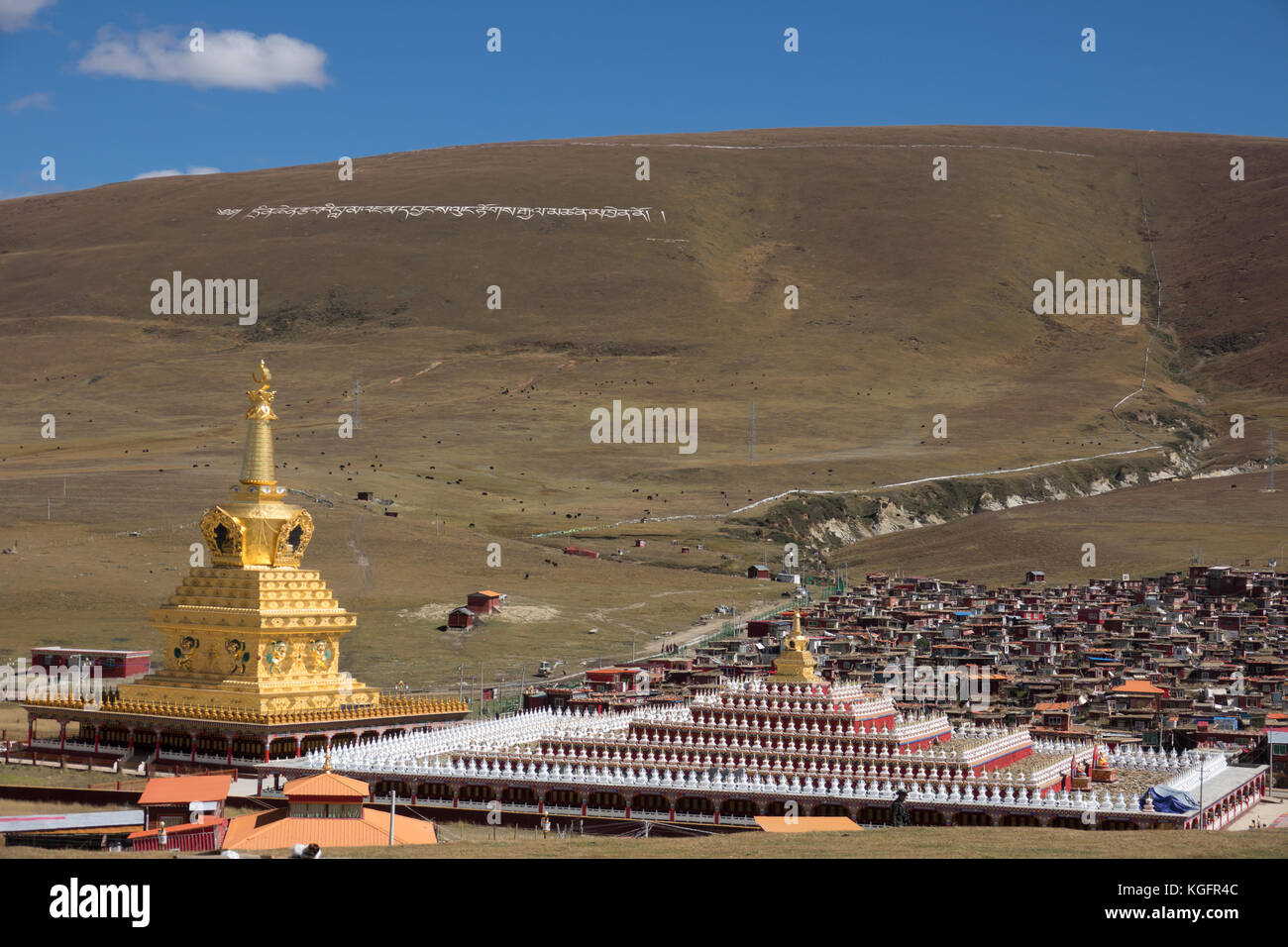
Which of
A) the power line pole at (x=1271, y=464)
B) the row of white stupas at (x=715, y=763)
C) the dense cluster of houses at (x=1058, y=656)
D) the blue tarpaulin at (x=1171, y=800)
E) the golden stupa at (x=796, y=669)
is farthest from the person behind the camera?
the power line pole at (x=1271, y=464)

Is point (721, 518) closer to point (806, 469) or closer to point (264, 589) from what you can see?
point (806, 469)

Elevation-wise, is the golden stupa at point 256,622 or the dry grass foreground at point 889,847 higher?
the golden stupa at point 256,622

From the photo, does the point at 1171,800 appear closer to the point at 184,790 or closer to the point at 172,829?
the point at 184,790

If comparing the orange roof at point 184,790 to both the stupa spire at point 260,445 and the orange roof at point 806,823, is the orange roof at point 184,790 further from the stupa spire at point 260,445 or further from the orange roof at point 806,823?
the stupa spire at point 260,445

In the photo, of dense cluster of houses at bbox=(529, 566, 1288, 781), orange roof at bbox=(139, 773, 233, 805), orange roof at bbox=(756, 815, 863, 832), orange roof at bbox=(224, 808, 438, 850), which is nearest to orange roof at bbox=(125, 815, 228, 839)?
orange roof at bbox=(224, 808, 438, 850)

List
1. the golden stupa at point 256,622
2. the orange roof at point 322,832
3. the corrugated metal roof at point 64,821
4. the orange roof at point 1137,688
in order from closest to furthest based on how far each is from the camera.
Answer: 1. the corrugated metal roof at point 64,821
2. the orange roof at point 322,832
3. the golden stupa at point 256,622
4. the orange roof at point 1137,688

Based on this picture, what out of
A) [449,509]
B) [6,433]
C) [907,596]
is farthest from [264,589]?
[6,433]

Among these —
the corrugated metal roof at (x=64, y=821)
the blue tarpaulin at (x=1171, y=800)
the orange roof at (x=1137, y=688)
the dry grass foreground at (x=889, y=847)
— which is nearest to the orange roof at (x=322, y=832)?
the corrugated metal roof at (x=64, y=821)

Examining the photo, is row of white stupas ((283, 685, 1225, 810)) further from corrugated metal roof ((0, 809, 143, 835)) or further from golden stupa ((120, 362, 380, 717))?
corrugated metal roof ((0, 809, 143, 835))
